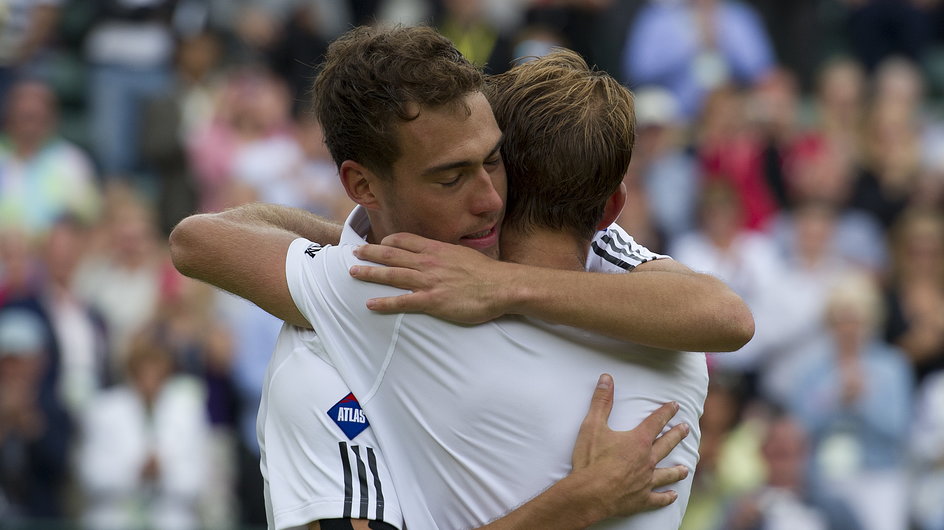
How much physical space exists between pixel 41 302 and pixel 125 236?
844 mm

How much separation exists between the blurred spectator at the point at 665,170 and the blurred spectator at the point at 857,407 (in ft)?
4.19

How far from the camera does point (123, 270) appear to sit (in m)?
8.69

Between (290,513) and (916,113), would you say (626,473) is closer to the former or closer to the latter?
(290,513)

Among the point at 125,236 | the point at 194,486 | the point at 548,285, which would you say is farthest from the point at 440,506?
the point at 125,236

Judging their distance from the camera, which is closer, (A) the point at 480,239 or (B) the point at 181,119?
(A) the point at 480,239

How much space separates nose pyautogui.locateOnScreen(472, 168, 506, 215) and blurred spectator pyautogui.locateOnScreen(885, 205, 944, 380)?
509 cm

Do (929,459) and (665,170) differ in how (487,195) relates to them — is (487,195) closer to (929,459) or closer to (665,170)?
(929,459)

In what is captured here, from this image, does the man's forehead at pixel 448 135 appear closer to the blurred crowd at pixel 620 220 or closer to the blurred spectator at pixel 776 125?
the blurred crowd at pixel 620 220

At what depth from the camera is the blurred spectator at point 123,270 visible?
8.47 meters

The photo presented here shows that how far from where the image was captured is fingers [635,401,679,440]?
2734 mm

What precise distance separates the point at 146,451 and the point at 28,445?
67 centimetres

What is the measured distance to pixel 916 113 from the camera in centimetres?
918

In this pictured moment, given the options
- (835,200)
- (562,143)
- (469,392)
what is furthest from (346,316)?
(835,200)

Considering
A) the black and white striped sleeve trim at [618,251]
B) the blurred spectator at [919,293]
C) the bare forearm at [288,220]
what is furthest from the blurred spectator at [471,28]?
the black and white striped sleeve trim at [618,251]
